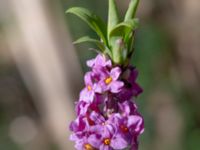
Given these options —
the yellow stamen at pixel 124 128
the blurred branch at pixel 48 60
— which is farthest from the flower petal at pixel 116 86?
the blurred branch at pixel 48 60

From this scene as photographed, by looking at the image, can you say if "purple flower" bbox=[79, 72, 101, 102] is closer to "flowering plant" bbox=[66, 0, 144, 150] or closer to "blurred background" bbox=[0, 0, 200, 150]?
"flowering plant" bbox=[66, 0, 144, 150]

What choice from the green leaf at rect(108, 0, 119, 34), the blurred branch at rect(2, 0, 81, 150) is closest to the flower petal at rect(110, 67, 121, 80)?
the green leaf at rect(108, 0, 119, 34)

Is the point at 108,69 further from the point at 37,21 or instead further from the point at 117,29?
the point at 37,21

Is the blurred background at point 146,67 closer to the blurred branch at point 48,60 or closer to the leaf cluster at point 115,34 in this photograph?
the blurred branch at point 48,60

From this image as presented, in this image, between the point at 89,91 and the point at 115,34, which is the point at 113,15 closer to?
the point at 115,34

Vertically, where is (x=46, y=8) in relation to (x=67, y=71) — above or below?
above

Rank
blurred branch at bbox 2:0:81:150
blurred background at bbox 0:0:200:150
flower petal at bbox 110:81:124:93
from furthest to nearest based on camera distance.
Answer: blurred background at bbox 0:0:200:150
blurred branch at bbox 2:0:81:150
flower petal at bbox 110:81:124:93

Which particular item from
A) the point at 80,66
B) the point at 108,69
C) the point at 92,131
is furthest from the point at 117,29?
the point at 80,66
